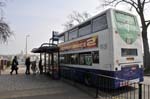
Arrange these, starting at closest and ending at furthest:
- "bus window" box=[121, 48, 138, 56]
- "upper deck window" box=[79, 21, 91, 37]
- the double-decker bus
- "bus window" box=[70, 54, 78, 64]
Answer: the double-decker bus, "bus window" box=[121, 48, 138, 56], "upper deck window" box=[79, 21, 91, 37], "bus window" box=[70, 54, 78, 64]

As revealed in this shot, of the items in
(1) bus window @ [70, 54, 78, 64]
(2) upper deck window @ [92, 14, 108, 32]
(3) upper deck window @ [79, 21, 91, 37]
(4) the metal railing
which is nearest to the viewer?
(4) the metal railing

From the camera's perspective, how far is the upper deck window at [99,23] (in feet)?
40.5

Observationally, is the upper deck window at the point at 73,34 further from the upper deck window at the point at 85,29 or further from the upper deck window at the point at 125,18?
the upper deck window at the point at 125,18

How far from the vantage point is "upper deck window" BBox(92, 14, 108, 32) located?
12344 millimetres

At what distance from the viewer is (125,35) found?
40.5 ft

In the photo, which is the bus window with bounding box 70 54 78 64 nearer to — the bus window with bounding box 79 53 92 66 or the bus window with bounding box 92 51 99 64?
the bus window with bounding box 79 53 92 66

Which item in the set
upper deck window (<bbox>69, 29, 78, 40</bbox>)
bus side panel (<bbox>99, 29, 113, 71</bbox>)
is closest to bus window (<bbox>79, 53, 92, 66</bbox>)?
bus side panel (<bbox>99, 29, 113, 71</bbox>)

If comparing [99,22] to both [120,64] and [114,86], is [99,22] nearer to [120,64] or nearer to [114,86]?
[120,64]

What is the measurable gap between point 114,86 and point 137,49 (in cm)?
281

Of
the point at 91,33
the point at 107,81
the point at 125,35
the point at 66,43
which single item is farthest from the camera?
the point at 66,43

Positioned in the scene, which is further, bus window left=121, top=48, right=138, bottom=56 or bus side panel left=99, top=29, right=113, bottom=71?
bus window left=121, top=48, right=138, bottom=56

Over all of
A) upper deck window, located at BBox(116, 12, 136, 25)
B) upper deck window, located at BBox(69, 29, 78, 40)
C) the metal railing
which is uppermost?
upper deck window, located at BBox(116, 12, 136, 25)

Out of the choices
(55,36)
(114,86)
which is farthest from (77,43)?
(55,36)

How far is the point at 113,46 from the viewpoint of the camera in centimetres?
1166
